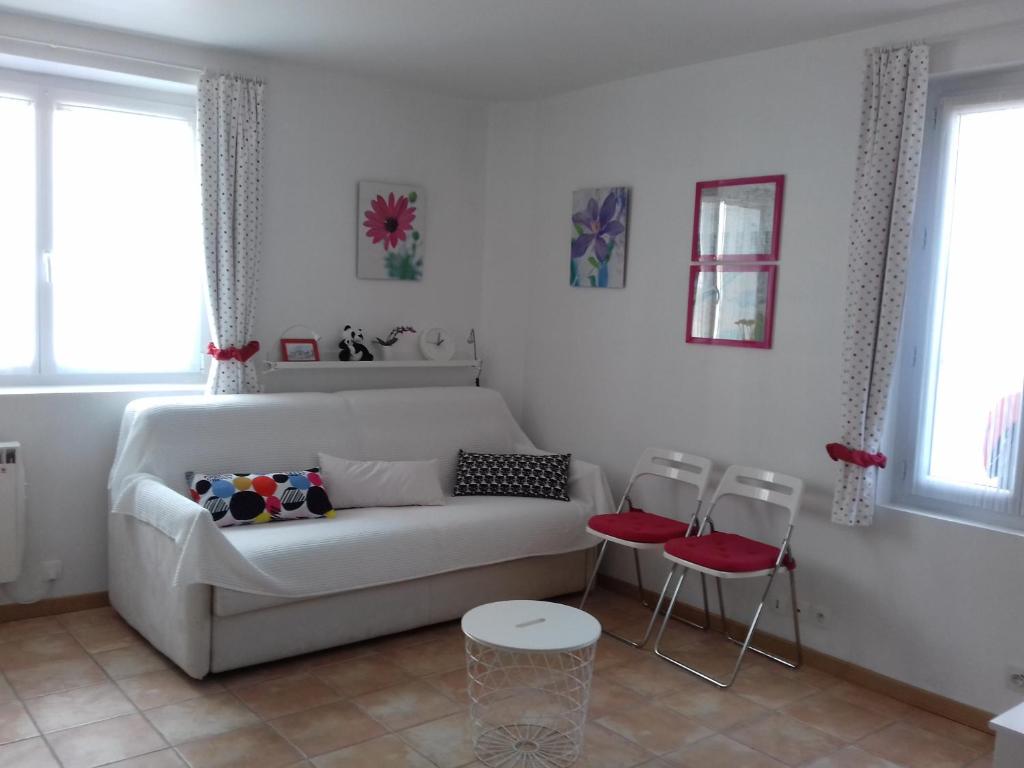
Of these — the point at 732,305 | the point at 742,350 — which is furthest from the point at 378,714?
the point at 732,305

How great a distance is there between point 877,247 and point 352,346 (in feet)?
8.13

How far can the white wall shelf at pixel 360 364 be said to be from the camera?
14.3 ft

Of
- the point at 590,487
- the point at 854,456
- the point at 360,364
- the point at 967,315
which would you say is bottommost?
the point at 590,487

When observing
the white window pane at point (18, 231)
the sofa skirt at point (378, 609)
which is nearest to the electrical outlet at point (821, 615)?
the sofa skirt at point (378, 609)

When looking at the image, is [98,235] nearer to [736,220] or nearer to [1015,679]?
[736,220]

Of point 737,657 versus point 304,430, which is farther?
point 304,430

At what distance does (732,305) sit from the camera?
4004mm

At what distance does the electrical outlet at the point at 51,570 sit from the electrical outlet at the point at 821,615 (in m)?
3.16

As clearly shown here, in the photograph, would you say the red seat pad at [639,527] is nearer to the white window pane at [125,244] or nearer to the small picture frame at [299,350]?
the small picture frame at [299,350]

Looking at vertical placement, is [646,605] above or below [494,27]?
below

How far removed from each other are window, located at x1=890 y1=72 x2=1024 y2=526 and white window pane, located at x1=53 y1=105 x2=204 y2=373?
9.90ft

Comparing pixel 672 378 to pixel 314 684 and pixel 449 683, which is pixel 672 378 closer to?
pixel 449 683

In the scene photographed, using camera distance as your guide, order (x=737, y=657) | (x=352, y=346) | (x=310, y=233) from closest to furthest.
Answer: (x=737, y=657) < (x=310, y=233) < (x=352, y=346)

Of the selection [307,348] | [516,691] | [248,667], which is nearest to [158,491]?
[248,667]
